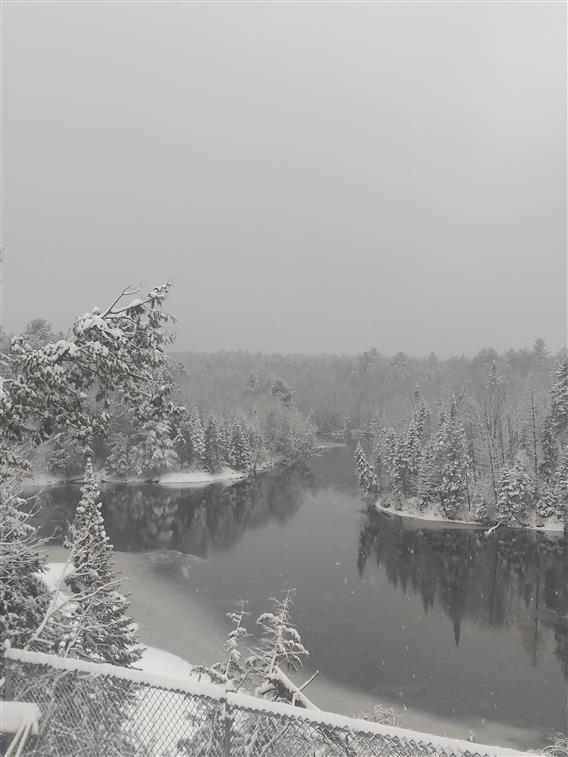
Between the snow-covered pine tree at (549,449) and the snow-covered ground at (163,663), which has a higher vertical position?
the snow-covered pine tree at (549,449)

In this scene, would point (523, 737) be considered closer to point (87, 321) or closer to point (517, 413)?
point (87, 321)

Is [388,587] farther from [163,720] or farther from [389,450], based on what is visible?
[163,720]

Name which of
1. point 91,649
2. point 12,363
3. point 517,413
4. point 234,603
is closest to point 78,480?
point 234,603

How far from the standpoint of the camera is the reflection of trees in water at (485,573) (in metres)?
26.6

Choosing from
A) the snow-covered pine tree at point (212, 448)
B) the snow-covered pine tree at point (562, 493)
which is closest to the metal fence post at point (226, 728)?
the snow-covered pine tree at point (562, 493)

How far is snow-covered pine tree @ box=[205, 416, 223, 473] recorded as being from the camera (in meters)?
64.9

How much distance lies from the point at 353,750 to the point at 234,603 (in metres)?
25.1

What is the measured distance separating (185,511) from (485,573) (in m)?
26.2

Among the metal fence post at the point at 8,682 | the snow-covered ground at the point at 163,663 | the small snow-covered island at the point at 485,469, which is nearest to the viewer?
the metal fence post at the point at 8,682

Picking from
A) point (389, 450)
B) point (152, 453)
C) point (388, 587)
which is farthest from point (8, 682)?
point (152, 453)

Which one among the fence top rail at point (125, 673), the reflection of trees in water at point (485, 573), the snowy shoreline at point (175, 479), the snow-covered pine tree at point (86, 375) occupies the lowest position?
the snowy shoreline at point (175, 479)

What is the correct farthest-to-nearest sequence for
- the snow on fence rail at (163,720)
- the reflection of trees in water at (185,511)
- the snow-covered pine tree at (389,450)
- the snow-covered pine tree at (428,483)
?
1. the snow-covered pine tree at (389,450)
2. the snow-covered pine tree at (428,483)
3. the reflection of trees in water at (185,511)
4. the snow on fence rail at (163,720)

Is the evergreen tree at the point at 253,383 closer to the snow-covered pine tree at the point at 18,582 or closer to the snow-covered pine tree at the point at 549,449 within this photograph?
the snow-covered pine tree at the point at 549,449

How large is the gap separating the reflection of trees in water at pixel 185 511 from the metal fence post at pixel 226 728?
34.4 meters
